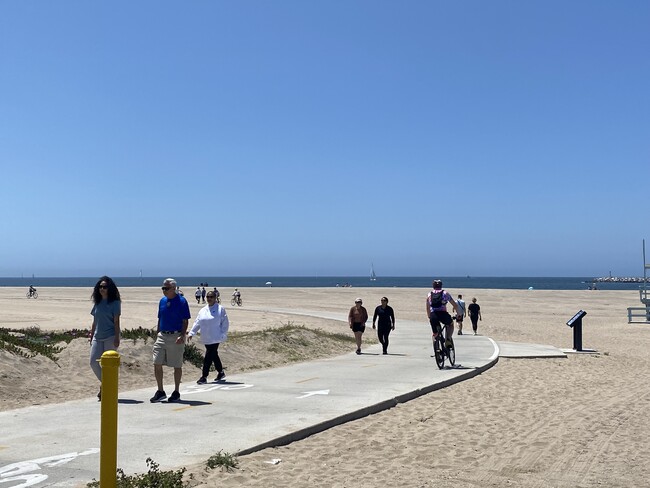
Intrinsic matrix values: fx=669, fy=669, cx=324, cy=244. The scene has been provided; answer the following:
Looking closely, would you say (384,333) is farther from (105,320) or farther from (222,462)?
(222,462)

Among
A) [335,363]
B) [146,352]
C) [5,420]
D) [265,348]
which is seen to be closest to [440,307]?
[335,363]

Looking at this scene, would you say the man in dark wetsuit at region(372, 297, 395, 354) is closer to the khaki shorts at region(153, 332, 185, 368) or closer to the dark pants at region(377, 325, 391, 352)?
the dark pants at region(377, 325, 391, 352)

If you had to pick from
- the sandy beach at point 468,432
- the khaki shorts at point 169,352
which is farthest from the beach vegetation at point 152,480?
the khaki shorts at point 169,352

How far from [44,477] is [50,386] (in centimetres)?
512

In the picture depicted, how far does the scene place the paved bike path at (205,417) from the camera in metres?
6.06

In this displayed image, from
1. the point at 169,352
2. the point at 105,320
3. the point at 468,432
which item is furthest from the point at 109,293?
the point at 468,432

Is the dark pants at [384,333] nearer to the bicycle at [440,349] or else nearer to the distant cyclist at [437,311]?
the bicycle at [440,349]

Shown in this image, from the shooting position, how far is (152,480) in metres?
5.18

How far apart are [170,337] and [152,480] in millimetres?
4422

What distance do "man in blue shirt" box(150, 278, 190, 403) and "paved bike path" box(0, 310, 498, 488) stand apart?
1.38 ft

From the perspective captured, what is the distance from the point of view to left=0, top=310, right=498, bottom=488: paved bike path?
6.06 m

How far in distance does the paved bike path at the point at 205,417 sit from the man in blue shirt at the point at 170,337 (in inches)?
16.5

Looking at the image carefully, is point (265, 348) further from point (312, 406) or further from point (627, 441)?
point (627, 441)

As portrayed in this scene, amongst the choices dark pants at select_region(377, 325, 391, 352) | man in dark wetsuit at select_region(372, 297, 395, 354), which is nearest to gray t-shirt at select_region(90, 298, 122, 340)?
man in dark wetsuit at select_region(372, 297, 395, 354)
